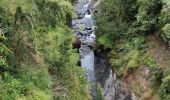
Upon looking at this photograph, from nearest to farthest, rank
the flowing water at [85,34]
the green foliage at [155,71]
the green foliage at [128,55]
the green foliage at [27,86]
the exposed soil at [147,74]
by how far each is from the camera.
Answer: the green foliage at [27,86] < the green foliage at [155,71] < the exposed soil at [147,74] < the green foliage at [128,55] < the flowing water at [85,34]

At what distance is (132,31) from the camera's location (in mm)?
22641

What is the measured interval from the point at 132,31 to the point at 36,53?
27.4ft

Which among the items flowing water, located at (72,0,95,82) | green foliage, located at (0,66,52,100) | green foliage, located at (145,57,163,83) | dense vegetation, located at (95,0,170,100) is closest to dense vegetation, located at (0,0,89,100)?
green foliage, located at (0,66,52,100)

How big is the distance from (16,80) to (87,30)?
18679 mm

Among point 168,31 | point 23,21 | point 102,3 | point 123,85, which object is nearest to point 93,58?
point 102,3

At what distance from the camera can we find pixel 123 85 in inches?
840

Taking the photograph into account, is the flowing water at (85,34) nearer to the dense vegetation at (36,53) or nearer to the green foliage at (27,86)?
the dense vegetation at (36,53)

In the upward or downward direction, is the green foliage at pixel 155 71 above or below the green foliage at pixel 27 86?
below

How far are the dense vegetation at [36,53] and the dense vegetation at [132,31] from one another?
151 inches

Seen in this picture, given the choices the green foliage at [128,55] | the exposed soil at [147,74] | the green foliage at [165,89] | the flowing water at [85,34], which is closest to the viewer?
the green foliage at [165,89]

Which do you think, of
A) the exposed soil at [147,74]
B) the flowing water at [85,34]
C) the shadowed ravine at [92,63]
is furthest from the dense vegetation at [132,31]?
the flowing water at [85,34]

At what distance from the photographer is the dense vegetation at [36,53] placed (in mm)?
13672

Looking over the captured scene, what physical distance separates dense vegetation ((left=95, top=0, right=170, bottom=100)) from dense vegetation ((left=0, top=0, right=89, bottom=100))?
3835 mm

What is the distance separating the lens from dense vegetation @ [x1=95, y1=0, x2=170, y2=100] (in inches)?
748
